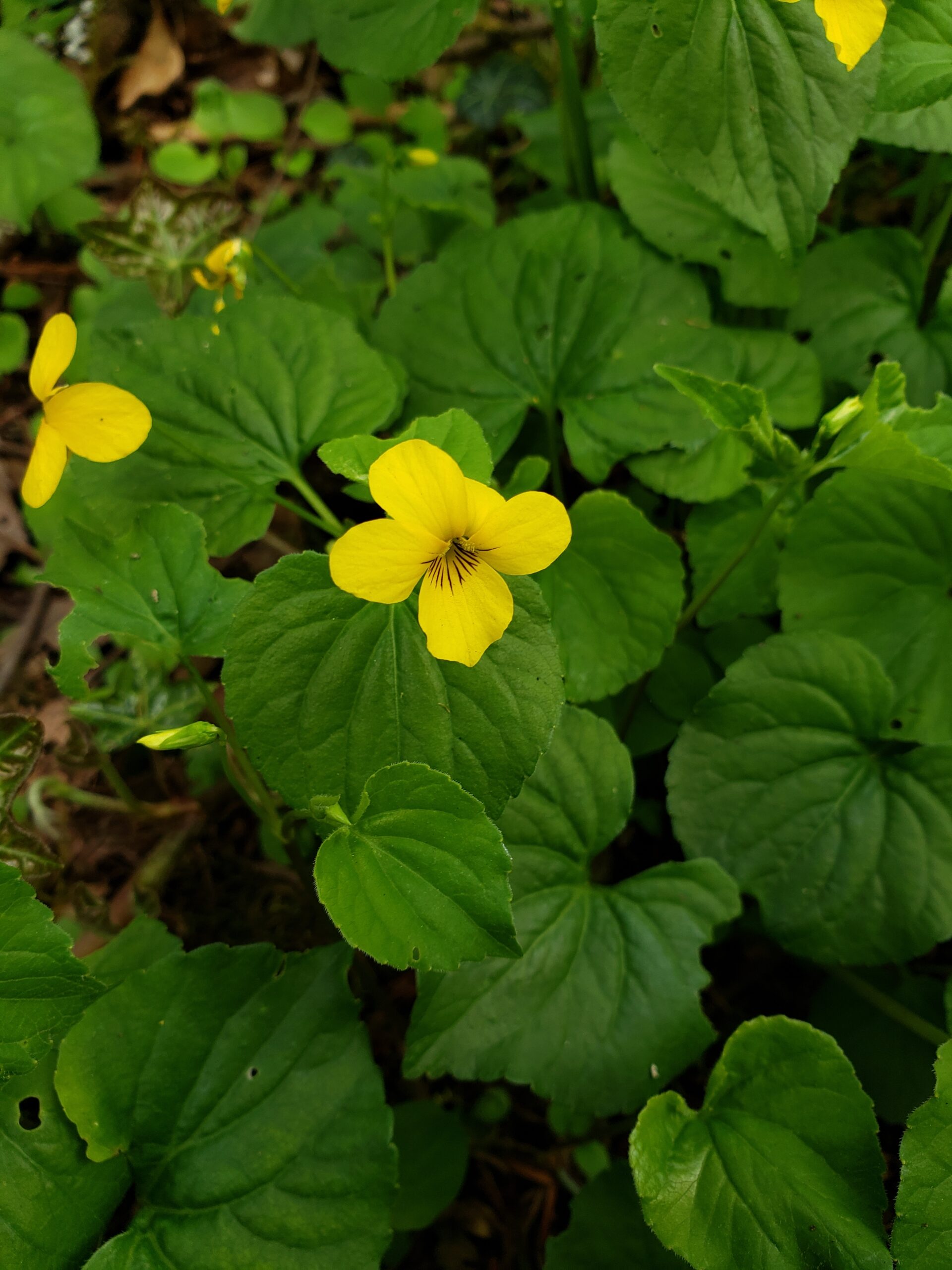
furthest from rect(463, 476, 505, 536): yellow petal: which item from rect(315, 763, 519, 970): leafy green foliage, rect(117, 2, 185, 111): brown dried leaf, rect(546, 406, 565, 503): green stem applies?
rect(117, 2, 185, 111): brown dried leaf

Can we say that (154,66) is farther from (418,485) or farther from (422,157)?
(418,485)

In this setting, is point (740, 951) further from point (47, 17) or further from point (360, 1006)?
point (47, 17)

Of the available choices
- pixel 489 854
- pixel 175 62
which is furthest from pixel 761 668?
pixel 175 62

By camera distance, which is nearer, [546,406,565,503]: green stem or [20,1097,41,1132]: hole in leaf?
[20,1097,41,1132]: hole in leaf

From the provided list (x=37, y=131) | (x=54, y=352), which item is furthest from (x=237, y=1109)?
(x=37, y=131)

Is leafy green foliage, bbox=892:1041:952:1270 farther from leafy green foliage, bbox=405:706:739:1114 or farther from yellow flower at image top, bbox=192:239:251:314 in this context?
yellow flower at image top, bbox=192:239:251:314

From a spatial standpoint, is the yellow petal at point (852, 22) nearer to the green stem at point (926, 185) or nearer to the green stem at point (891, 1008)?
the green stem at point (926, 185)
